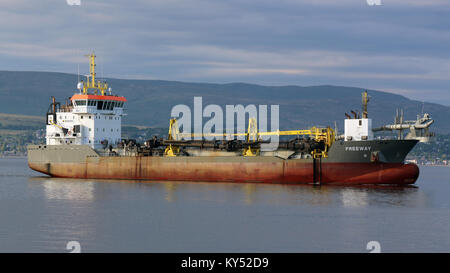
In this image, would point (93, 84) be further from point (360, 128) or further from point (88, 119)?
point (360, 128)

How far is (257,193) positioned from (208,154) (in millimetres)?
10730

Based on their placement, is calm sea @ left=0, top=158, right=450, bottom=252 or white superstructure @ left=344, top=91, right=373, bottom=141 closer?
calm sea @ left=0, top=158, right=450, bottom=252

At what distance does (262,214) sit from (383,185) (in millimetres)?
17785

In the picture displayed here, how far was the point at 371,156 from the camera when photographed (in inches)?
1811

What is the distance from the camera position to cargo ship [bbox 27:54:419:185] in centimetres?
4666

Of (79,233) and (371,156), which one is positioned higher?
(371,156)

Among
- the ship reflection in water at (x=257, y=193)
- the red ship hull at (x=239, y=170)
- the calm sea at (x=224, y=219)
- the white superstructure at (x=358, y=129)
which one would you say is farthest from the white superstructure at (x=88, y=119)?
the white superstructure at (x=358, y=129)

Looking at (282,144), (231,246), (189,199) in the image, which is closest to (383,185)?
(282,144)

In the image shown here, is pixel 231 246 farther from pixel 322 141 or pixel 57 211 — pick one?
pixel 322 141

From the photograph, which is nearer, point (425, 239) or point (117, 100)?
point (425, 239)

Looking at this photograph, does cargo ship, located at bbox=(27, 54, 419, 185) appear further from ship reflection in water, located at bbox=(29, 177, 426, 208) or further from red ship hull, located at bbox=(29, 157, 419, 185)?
ship reflection in water, located at bbox=(29, 177, 426, 208)

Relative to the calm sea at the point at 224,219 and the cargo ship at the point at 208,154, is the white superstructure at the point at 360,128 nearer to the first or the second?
the cargo ship at the point at 208,154

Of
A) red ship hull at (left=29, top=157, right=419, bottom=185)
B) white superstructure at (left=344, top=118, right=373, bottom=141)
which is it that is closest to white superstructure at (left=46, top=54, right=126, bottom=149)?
red ship hull at (left=29, top=157, right=419, bottom=185)

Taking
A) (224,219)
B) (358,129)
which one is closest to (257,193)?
(358,129)
